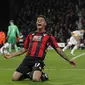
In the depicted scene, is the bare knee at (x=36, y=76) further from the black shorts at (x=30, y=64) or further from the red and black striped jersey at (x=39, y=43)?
the red and black striped jersey at (x=39, y=43)

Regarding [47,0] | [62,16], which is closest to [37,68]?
[62,16]

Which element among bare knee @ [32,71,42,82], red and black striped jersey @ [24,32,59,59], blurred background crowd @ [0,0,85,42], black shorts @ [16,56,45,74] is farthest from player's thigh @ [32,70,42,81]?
blurred background crowd @ [0,0,85,42]

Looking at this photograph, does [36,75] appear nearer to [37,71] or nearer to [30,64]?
[37,71]

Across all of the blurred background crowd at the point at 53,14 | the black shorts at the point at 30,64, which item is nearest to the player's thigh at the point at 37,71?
the black shorts at the point at 30,64

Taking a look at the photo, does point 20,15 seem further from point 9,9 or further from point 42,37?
point 42,37

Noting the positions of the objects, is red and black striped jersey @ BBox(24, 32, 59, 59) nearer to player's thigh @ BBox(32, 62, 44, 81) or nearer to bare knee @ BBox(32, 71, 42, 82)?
A: player's thigh @ BBox(32, 62, 44, 81)

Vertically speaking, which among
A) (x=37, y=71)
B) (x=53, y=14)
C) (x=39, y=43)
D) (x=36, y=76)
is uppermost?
(x=39, y=43)

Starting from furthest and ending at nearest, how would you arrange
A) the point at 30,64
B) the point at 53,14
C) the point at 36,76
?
the point at 53,14, the point at 30,64, the point at 36,76

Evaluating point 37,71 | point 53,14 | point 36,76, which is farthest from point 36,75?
point 53,14

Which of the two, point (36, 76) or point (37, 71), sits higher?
point (37, 71)

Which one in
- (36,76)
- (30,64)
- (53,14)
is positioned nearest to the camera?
(36,76)

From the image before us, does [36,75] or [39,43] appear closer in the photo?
[36,75]

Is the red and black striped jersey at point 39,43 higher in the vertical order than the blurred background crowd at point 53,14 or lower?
higher

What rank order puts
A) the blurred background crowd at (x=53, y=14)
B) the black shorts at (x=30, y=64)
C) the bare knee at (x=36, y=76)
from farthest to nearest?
the blurred background crowd at (x=53, y=14) → the black shorts at (x=30, y=64) → the bare knee at (x=36, y=76)
